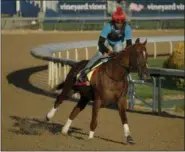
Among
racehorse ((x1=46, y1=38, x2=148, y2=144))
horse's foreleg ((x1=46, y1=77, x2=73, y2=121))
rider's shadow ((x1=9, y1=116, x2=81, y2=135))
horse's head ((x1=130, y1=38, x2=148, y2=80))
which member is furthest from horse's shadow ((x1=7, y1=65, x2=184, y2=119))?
horse's head ((x1=130, y1=38, x2=148, y2=80))

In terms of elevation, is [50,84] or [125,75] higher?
[125,75]

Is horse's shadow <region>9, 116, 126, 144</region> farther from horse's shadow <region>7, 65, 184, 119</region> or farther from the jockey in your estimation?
horse's shadow <region>7, 65, 184, 119</region>

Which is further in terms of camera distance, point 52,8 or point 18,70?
point 52,8

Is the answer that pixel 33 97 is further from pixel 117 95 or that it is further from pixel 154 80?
pixel 117 95

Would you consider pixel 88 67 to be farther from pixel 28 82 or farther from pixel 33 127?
pixel 28 82

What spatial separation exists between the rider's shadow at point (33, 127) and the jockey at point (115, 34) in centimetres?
108

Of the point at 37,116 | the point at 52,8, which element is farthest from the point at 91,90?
the point at 52,8

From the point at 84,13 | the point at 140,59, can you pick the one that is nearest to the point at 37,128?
the point at 140,59

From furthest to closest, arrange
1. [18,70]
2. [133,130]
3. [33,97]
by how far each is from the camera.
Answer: [18,70] < [33,97] < [133,130]

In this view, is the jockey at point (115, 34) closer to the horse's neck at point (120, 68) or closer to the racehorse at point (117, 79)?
the racehorse at point (117, 79)

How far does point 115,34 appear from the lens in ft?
25.2

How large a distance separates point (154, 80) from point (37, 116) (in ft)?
7.32

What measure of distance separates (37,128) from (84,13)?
31.4 meters

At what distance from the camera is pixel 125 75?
7.55 metres
